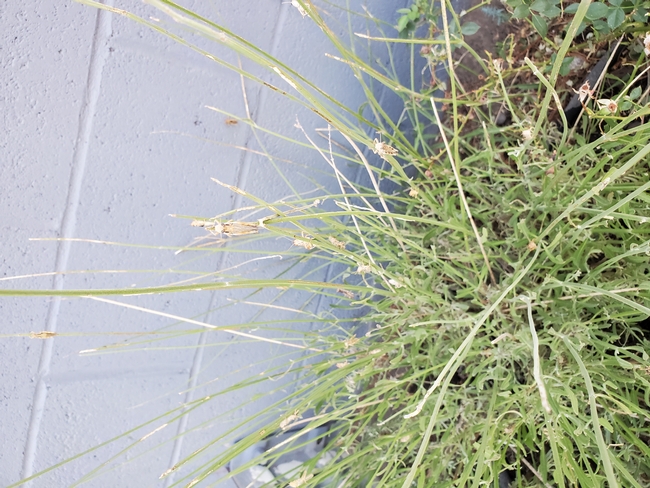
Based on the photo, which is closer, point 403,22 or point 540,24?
point 540,24

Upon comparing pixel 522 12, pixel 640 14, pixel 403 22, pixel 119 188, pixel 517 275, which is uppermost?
pixel 119 188

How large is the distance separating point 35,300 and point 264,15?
0.61 m

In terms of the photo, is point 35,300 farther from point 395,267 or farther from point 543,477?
point 543,477

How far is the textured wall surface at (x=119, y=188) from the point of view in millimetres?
749

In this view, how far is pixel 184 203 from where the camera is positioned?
2.97 feet

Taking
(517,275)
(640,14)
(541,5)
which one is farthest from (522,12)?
(517,275)


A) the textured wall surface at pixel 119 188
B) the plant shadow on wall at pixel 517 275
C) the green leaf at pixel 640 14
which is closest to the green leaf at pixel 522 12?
the plant shadow on wall at pixel 517 275

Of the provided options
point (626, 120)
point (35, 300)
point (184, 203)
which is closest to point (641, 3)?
point (626, 120)

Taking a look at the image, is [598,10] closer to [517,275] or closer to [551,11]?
[551,11]

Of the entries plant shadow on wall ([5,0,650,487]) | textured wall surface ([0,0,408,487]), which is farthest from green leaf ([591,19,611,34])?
textured wall surface ([0,0,408,487])

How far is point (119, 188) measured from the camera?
846mm

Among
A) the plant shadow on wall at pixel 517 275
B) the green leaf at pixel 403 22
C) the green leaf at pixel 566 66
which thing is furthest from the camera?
the green leaf at pixel 403 22

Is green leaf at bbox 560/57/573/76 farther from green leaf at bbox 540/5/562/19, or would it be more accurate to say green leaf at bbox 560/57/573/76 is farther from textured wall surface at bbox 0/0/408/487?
textured wall surface at bbox 0/0/408/487

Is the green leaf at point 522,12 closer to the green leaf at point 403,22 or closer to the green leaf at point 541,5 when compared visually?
the green leaf at point 541,5
